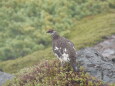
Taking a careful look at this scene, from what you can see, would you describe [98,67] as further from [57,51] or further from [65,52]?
[57,51]

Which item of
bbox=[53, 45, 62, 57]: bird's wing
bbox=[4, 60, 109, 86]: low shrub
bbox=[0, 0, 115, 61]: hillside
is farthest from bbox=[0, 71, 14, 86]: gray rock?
bbox=[0, 0, 115, 61]: hillside

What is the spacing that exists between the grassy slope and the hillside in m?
A: 0.93

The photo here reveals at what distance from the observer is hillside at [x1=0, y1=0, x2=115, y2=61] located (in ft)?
87.0

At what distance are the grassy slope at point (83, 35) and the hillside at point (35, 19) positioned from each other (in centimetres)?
93

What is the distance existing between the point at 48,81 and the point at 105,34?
13848mm

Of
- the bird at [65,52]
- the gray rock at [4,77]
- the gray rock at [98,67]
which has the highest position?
the bird at [65,52]

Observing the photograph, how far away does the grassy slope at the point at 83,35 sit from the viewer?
2389 cm

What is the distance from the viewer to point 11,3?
32062mm

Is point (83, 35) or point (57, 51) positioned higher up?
point (57, 51)

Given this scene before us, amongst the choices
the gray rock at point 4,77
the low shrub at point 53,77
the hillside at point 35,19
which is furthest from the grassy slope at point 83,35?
the low shrub at point 53,77

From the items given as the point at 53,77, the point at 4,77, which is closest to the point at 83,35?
the point at 4,77

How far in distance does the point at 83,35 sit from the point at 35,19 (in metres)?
4.99

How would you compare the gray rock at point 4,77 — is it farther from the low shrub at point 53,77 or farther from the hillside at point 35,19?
the hillside at point 35,19

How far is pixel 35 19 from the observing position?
97.6ft
